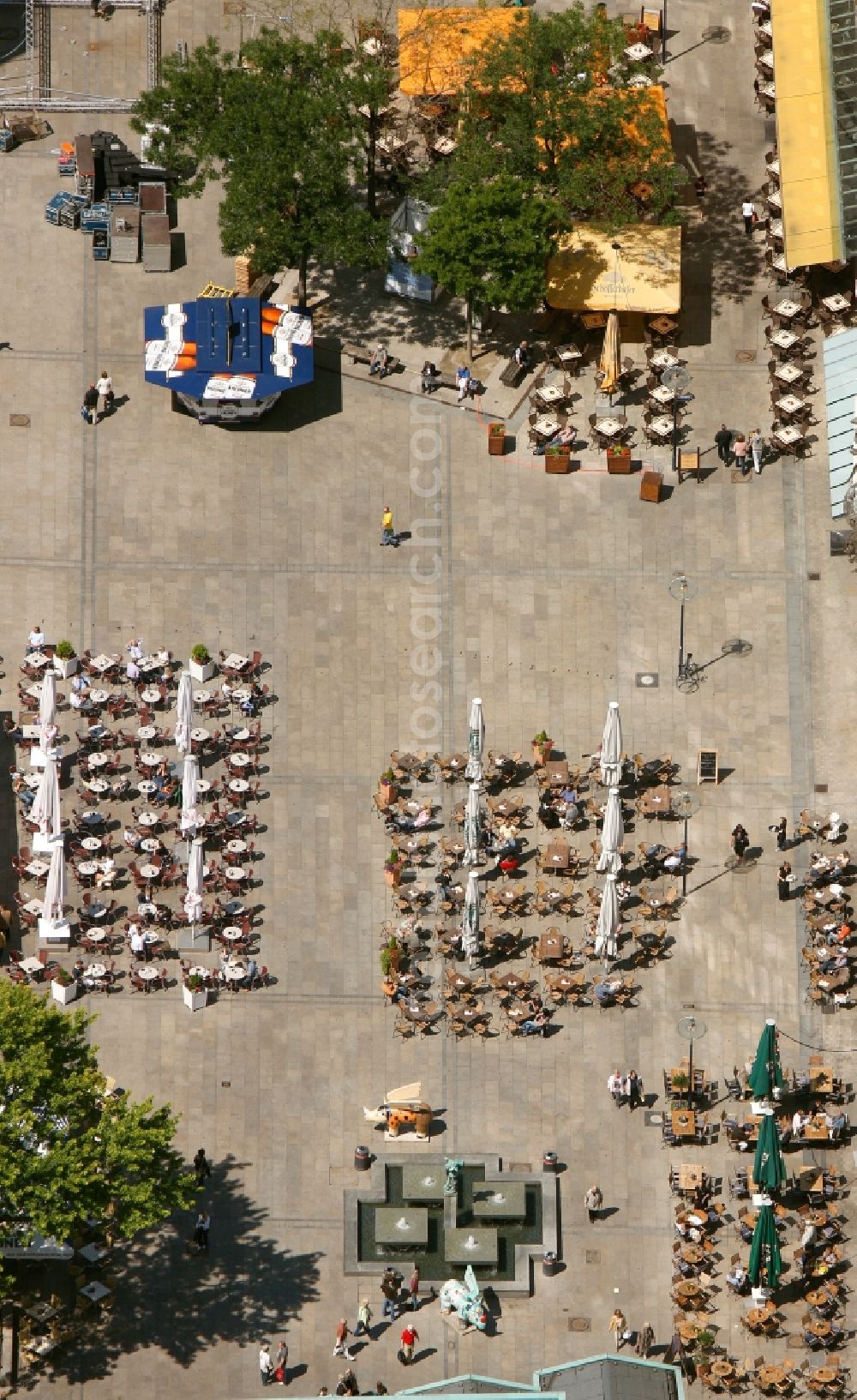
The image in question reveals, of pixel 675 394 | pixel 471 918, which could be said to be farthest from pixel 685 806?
pixel 675 394

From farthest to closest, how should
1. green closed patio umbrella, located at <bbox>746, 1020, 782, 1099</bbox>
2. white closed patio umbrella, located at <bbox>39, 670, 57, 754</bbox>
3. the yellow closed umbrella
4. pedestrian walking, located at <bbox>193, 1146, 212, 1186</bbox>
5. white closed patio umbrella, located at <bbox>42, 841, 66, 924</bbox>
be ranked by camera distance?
the yellow closed umbrella
white closed patio umbrella, located at <bbox>39, 670, 57, 754</bbox>
white closed patio umbrella, located at <bbox>42, 841, 66, 924</bbox>
pedestrian walking, located at <bbox>193, 1146, 212, 1186</bbox>
green closed patio umbrella, located at <bbox>746, 1020, 782, 1099</bbox>

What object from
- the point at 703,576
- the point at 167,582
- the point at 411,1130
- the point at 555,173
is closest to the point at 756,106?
the point at 555,173

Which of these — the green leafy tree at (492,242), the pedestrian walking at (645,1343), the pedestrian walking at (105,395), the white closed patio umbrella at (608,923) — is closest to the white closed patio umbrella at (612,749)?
the white closed patio umbrella at (608,923)

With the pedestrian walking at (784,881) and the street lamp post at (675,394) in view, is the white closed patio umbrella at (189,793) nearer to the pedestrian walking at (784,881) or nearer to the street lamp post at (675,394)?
the pedestrian walking at (784,881)

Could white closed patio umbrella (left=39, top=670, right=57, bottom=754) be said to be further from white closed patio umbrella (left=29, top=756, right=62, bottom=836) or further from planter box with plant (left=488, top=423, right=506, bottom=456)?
planter box with plant (left=488, top=423, right=506, bottom=456)

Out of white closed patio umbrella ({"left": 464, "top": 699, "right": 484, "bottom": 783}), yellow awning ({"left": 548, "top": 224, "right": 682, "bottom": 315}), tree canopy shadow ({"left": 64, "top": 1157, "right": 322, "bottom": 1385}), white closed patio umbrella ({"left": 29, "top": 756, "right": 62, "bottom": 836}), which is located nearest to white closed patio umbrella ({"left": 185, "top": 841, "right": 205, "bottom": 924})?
white closed patio umbrella ({"left": 29, "top": 756, "right": 62, "bottom": 836})

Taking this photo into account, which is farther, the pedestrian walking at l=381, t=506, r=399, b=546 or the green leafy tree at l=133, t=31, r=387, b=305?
the green leafy tree at l=133, t=31, r=387, b=305

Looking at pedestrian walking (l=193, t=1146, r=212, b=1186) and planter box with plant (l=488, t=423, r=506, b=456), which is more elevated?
planter box with plant (l=488, t=423, r=506, b=456)
